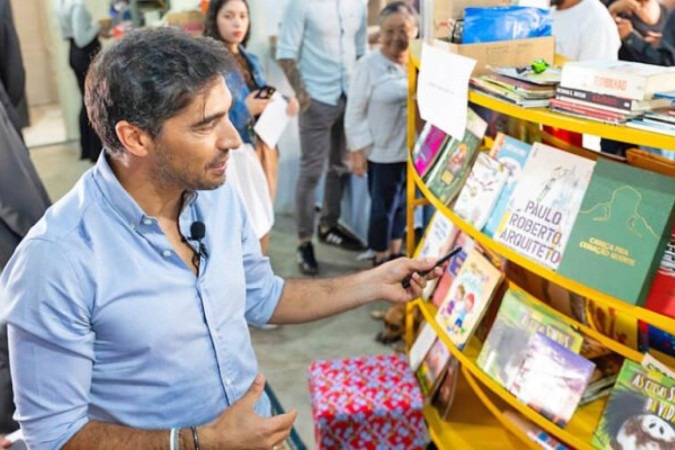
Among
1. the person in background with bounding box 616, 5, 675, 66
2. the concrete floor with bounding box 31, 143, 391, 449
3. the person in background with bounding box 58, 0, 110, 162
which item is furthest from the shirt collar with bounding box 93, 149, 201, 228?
the person in background with bounding box 58, 0, 110, 162

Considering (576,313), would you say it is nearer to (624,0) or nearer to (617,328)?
(617,328)

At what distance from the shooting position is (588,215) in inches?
65.2

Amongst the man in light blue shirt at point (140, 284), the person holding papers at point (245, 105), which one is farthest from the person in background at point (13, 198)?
the person holding papers at point (245, 105)

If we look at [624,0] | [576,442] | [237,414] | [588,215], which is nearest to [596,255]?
[588,215]

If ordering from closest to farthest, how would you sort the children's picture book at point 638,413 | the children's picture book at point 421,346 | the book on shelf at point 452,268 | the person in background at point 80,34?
the children's picture book at point 638,413 → the book on shelf at point 452,268 → the children's picture book at point 421,346 → the person in background at point 80,34

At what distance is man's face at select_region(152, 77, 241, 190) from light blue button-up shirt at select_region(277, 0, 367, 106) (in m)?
2.85

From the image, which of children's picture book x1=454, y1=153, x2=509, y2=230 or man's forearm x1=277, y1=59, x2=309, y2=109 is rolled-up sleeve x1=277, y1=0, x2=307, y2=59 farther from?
children's picture book x1=454, y1=153, x2=509, y2=230

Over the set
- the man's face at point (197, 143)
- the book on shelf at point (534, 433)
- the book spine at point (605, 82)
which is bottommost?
the book on shelf at point (534, 433)

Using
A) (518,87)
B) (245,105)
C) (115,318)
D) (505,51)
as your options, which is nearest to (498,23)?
(505,51)

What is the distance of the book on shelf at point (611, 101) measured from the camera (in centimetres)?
148

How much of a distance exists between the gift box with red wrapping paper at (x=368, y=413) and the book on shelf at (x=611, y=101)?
1.20m

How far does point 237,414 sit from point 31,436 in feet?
1.22

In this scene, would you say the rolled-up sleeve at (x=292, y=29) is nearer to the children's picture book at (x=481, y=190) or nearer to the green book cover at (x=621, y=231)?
the children's picture book at (x=481, y=190)

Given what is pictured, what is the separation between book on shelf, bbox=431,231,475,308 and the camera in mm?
2318
